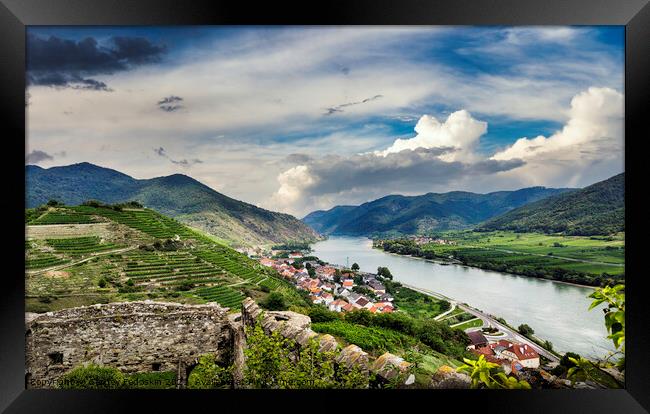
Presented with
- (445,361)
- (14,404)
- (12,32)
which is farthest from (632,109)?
(14,404)

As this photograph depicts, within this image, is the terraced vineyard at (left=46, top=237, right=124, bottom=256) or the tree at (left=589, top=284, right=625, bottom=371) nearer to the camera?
the tree at (left=589, top=284, right=625, bottom=371)

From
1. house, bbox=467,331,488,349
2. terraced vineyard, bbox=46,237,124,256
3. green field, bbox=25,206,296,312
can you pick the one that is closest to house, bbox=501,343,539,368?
house, bbox=467,331,488,349

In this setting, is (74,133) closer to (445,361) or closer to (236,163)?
(236,163)

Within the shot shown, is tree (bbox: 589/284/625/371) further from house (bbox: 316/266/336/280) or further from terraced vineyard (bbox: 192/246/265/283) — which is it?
terraced vineyard (bbox: 192/246/265/283)

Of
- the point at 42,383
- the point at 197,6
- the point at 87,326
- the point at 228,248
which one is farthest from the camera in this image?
the point at 228,248

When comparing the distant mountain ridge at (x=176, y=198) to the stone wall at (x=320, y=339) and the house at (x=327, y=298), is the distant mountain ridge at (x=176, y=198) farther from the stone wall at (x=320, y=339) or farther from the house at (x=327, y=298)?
the stone wall at (x=320, y=339)

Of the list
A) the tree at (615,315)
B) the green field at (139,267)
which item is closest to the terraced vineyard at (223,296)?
the green field at (139,267)

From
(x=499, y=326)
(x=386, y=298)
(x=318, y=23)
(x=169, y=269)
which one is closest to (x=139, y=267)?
(x=169, y=269)
